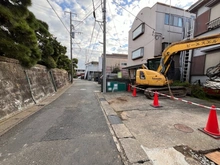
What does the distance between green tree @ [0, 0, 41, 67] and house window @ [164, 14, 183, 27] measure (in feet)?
39.8

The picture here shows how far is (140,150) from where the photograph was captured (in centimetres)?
217

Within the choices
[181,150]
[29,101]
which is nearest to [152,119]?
[181,150]

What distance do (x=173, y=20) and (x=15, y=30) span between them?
44.4 ft

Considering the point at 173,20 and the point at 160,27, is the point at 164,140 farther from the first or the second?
the point at 173,20

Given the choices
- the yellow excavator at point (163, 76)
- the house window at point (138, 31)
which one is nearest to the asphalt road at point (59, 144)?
the yellow excavator at point (163, 76)

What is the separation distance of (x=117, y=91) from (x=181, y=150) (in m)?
7.46

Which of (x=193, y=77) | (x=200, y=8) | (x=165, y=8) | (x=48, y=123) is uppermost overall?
(x=165, y=8)

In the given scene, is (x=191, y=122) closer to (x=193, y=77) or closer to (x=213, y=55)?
(x=213, y=55)

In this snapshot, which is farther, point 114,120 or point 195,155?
point 114,120

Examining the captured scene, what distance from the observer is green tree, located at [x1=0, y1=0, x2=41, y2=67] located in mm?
3676

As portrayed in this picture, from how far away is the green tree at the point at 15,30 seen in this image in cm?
368

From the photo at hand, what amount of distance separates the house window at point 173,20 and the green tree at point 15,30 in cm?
1213

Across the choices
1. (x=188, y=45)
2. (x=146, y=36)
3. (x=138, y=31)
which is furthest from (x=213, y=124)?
(x=138, y=31)

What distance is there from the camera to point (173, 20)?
12.1 meters
